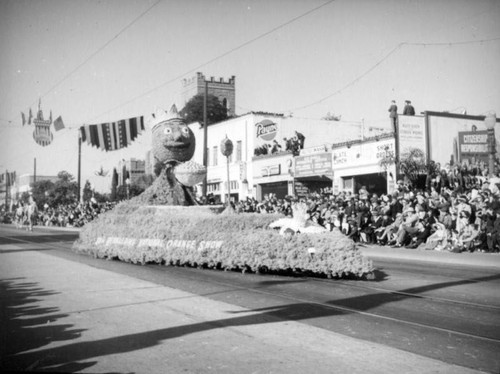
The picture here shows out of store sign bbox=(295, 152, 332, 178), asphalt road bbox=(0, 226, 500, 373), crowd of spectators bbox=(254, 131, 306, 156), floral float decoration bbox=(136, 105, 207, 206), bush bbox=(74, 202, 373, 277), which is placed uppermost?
crowd of spectators bbox=(254, 131, 306, 156)

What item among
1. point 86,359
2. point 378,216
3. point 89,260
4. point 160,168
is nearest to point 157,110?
point 160,168

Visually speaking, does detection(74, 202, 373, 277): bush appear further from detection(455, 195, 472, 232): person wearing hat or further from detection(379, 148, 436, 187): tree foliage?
detection(379, 148, 436, 187): tree foliage

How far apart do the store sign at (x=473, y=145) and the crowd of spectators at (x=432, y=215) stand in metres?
4.28

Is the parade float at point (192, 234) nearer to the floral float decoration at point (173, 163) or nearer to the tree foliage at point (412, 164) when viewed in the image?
the floral float decoration at point (173, 163)

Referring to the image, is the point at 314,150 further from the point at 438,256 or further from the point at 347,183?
the point at 438,256

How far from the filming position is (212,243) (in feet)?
38.7

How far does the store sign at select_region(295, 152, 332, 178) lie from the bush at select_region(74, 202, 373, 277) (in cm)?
1720

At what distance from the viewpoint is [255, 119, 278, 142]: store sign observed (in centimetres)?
4038

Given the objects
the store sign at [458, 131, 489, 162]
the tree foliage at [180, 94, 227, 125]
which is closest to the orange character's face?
the store sign at [458, 131, 489, 162]

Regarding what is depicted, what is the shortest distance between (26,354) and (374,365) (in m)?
3.29

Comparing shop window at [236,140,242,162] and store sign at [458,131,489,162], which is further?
shop window at [236,140,242,162]

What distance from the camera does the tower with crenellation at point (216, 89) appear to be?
71812 mm

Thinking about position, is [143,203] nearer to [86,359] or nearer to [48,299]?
[48,299]

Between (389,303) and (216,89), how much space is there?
221ft
